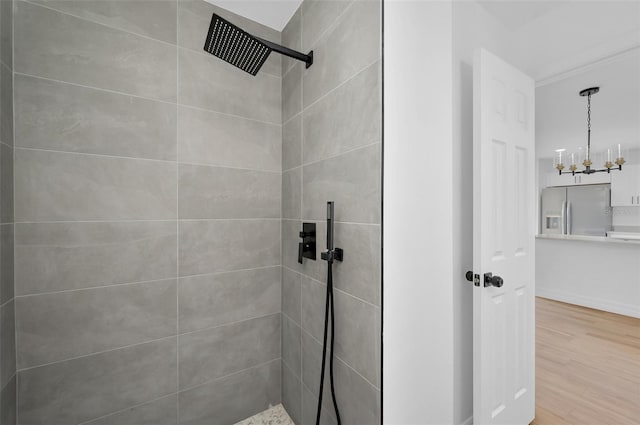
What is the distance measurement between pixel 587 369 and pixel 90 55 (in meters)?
3.71

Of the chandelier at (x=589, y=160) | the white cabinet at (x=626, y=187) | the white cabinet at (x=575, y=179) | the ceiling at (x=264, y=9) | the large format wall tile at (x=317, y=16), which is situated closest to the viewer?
the large format wall tile at (x=317, y=16)

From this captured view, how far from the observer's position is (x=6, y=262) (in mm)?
978

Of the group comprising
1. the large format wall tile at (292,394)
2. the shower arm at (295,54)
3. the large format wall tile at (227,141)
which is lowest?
the large format wall tile at (292,394)

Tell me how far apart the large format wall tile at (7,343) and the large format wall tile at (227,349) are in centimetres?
58

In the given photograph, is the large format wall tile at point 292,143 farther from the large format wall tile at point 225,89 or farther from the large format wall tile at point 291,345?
the large format wall tile at point 291,345

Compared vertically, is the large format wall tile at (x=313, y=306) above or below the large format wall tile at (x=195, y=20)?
below

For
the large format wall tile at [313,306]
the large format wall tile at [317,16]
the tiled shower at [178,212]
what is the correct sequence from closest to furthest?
the tiled shower at [178,212] → the large format wall tile at [317,16] → the large format wall tile at [313,306]

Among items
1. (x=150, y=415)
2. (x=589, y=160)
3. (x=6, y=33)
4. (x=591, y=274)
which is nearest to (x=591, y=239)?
(x=591, y=274)

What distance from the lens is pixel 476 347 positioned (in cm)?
120

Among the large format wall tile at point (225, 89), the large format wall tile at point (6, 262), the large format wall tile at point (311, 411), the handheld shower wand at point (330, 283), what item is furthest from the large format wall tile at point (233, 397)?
the large format wall tile at point (225, 89)

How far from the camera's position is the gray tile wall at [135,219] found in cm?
106

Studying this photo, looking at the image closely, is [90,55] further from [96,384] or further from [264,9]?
[96,384]

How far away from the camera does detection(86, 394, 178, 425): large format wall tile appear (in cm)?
121

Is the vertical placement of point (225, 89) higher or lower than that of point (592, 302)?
higher
